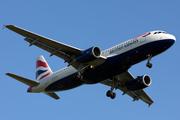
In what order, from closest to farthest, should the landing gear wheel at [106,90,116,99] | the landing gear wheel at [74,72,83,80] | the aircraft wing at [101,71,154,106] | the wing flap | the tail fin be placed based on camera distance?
the wing flap, the landing gear wheel at [74,72,83,80], the landing gear wheel at [106,90,116,99], the aircraft wing at [101,71,154,106], the tail fin

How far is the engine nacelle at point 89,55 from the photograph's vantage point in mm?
32438

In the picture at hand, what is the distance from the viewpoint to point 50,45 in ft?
112

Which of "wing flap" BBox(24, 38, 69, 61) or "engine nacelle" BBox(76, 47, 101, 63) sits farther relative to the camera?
"wing flap" BBox(24, 38, 69, 61)

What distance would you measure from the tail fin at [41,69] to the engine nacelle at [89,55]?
39.3 feet

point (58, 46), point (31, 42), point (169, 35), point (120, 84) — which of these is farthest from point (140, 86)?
point (31, 42)

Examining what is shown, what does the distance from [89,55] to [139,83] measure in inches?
411

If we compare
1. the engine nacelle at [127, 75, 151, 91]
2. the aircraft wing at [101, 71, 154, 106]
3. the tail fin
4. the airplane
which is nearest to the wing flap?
the airplane

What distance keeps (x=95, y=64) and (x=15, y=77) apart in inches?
462

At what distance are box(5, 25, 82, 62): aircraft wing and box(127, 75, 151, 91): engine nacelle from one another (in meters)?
10.3

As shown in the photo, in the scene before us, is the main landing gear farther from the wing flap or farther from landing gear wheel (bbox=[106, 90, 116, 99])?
the wing flap

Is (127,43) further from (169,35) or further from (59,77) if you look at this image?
(59,77)

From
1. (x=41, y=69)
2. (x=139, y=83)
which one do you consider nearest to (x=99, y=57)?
(x=139, y=83)

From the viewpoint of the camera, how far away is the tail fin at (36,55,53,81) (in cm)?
4418

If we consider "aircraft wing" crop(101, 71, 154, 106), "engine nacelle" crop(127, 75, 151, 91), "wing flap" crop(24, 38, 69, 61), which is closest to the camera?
"wing flap" crop(24, 38, 69, 61)
